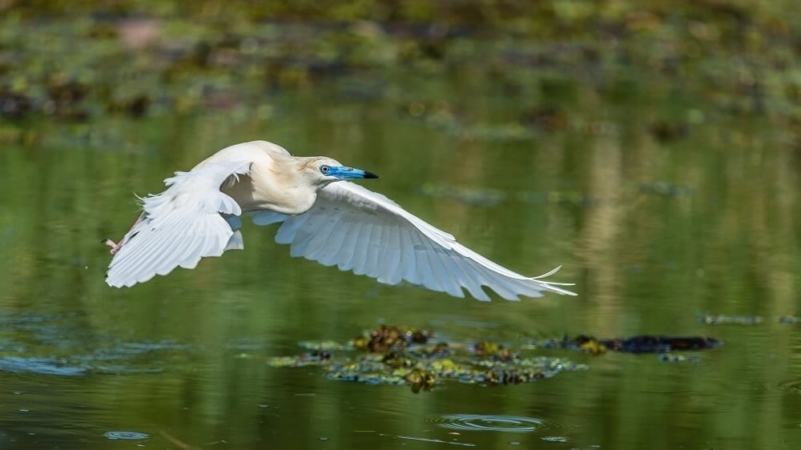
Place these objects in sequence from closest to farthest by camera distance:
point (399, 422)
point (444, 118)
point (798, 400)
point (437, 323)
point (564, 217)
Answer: point (399, 422) < point (798, 400) < point (437, 323) < point (564, 217) < point (444, 118)

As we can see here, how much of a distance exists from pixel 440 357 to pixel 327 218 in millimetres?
1015

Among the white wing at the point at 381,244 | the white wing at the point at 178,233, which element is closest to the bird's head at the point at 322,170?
the white wing at the point at 381,244

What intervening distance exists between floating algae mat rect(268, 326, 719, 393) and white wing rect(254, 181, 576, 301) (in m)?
0.52

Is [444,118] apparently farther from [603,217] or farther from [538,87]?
[603,217]

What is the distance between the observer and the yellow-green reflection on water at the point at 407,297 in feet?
23.0

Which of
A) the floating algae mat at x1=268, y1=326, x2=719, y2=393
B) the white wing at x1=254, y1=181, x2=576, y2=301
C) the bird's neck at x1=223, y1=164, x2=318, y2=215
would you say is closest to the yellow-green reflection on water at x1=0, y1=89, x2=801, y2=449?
the floating algae mat at x1=268, y1=326, x2=719, y2=393

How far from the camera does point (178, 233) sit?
19.0 ft

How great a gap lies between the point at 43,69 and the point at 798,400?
10.9 metres

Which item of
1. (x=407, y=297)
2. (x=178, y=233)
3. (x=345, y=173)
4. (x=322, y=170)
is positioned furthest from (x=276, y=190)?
(x=407, y=297)

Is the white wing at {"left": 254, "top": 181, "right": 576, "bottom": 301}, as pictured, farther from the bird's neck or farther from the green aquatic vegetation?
the green aquatic vegetation

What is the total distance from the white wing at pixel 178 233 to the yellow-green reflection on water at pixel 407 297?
94 cm

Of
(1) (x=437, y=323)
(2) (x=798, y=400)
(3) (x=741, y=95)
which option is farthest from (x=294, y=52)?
(2) (x=798, y=400)

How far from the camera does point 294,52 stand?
1927 cm

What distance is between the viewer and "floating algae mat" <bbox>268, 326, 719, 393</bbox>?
7.79 meters
